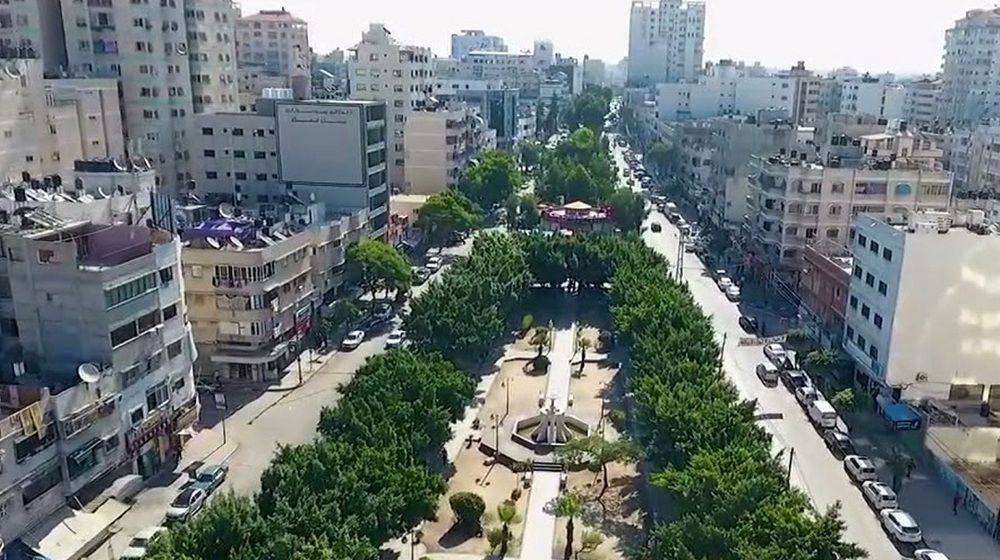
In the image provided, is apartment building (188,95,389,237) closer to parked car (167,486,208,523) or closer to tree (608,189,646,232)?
tree (608,189,646,232)

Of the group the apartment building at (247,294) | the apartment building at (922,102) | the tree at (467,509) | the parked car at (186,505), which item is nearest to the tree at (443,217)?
the apartment building at (247,294)

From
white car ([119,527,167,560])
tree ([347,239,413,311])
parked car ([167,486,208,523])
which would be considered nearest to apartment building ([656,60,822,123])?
tree ([347,239,413,311])

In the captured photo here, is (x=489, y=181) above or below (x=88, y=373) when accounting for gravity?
above

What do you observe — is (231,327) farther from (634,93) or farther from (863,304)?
(634,93)

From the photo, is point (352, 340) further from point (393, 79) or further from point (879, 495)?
point (393, 79)

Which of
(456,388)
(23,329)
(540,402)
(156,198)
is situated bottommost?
(540,402)

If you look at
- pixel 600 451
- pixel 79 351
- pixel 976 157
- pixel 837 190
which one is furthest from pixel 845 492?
pixel 976 157

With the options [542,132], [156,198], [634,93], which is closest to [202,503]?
[156,198]
